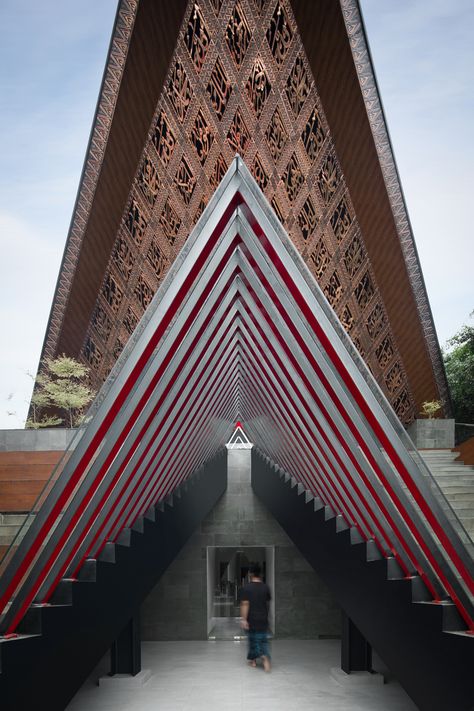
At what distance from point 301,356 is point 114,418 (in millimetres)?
2161

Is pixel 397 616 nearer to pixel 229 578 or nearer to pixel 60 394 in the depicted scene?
pixel 60 394

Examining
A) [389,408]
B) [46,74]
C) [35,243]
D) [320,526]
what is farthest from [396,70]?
[389,408]

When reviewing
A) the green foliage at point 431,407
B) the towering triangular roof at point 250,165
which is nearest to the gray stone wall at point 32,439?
the towering triangular roof at point 250,165

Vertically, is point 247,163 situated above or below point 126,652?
above

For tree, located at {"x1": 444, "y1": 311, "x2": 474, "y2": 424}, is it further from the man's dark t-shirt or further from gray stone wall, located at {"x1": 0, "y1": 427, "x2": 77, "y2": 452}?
the man's dark t-shirt

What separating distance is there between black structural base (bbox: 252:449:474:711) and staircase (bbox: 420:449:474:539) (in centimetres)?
131

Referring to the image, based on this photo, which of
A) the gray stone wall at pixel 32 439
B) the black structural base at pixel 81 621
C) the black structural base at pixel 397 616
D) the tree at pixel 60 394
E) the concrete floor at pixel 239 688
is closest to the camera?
the black structural base at pixel 81 621

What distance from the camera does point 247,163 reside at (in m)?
28.9

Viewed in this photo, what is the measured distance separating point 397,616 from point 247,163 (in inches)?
930

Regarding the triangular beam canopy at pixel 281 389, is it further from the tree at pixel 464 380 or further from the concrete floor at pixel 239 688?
the tree at pixel 464 380

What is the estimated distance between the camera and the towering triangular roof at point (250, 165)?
82.4 ft

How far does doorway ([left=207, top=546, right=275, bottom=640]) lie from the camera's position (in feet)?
78.7

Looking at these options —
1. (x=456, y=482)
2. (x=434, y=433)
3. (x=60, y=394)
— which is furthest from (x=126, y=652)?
(x=434, y=433)

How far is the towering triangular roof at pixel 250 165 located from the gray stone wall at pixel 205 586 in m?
11.5
